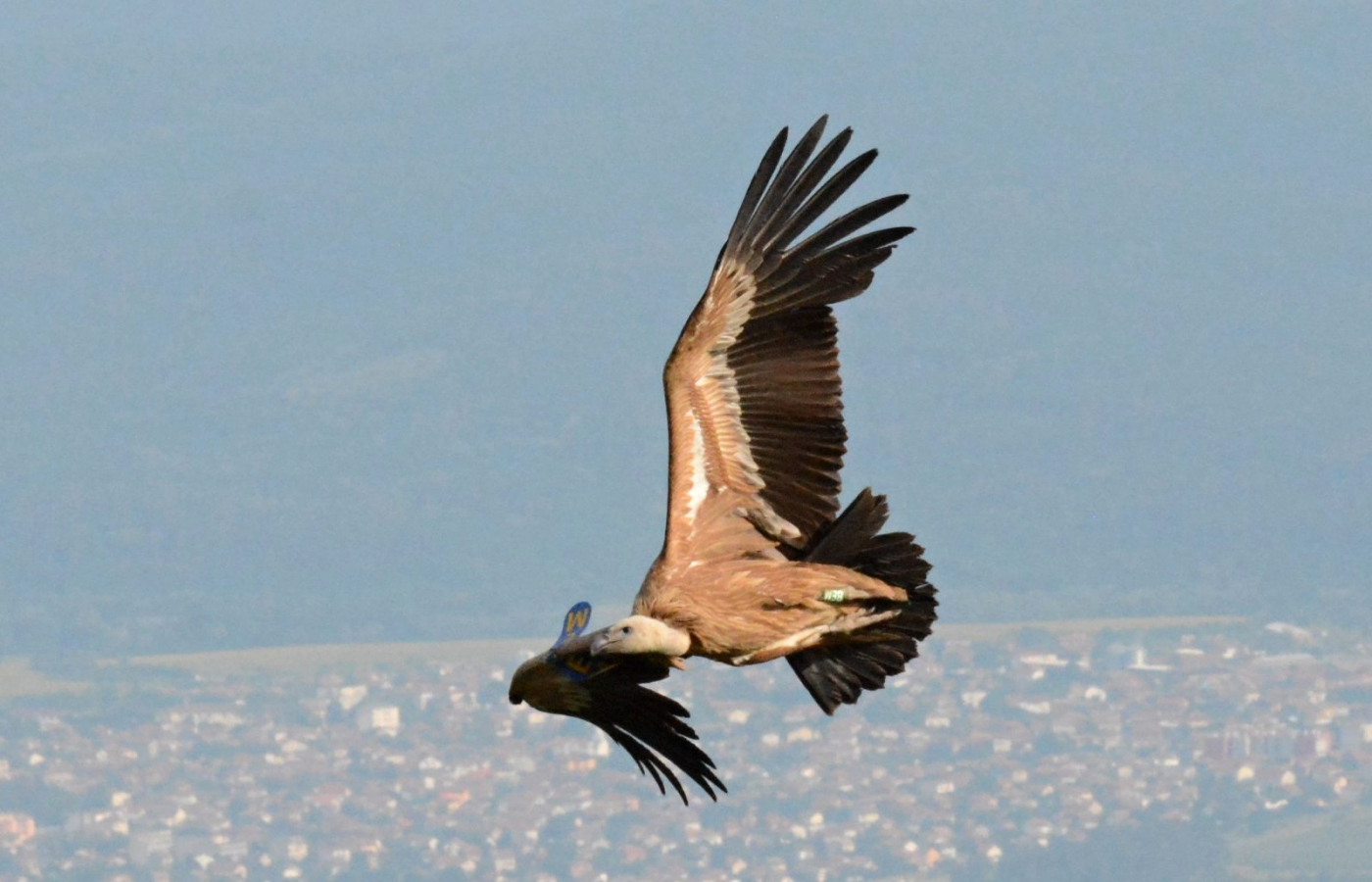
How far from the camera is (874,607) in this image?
15.8m

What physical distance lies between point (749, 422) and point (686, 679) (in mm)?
178016

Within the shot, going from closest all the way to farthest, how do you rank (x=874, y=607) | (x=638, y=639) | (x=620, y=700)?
(x=638, y=639) → (x=620, y=700) → (x=874, y=607)

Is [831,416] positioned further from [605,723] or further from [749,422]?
[605,723]

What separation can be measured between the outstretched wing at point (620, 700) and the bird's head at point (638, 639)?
0.18 metres

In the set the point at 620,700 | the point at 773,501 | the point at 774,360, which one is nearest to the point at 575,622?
the point at 620,700

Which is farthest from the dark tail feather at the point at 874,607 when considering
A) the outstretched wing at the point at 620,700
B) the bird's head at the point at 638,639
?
the bird's head at the point at 638,639

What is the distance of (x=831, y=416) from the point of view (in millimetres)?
16188

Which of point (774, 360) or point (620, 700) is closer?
point (620, 700)

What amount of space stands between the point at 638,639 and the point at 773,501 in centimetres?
206

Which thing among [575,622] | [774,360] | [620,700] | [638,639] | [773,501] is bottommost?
[638,639]

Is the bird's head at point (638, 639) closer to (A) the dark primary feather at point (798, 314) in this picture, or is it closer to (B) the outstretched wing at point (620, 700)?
(B) the outstretched wing at point (620, 700)

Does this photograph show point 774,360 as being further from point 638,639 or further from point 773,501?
point 638,639

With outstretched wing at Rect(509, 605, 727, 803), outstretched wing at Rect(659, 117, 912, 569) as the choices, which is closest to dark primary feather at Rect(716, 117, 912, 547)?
A: outstretched wing at Rect(659, 117, 912, 569)

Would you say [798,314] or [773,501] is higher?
[798,314]
